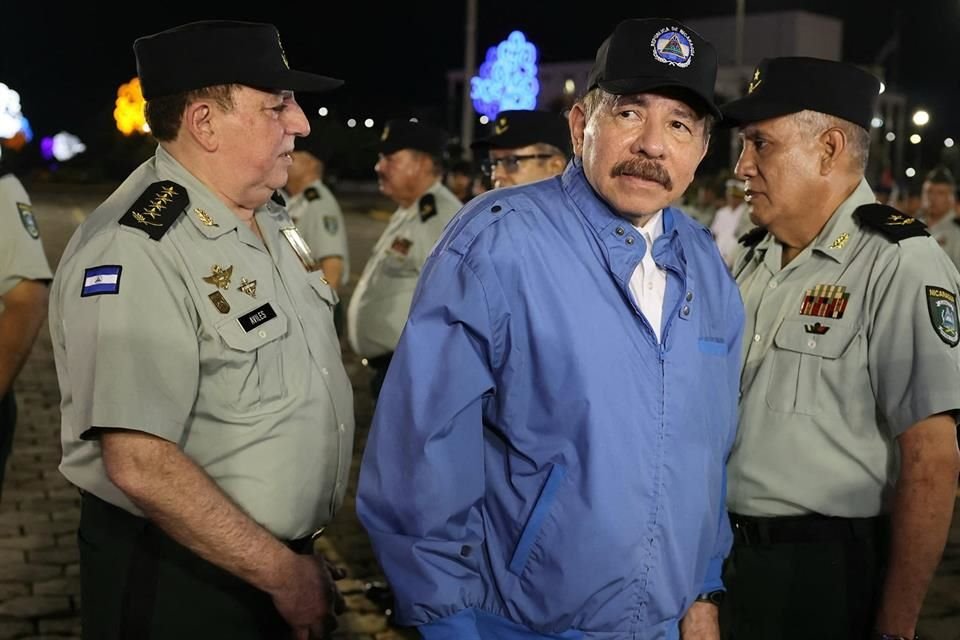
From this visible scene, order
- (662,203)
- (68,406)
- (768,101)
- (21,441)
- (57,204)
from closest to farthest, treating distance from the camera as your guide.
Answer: (662,203) → (68,406) → (768,101) → (21,441) → (57,204)

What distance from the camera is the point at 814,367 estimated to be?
3.08 meters

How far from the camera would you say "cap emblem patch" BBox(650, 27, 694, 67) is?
7.86ft

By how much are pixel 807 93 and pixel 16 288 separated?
2865 millimetres

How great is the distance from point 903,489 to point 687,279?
39.4 inches

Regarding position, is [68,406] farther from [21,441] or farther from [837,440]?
[21,441]

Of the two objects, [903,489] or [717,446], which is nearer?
[717,446]

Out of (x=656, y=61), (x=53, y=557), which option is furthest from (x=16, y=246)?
(x=656, y=61)

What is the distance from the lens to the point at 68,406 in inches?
107

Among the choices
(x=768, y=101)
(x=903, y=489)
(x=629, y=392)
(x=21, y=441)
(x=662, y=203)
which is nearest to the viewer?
(x=629, y=392)

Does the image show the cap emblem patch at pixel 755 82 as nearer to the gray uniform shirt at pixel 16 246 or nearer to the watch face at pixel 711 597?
the watch face at pixel 711 597

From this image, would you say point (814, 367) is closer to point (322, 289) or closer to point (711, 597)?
point (711, 597)

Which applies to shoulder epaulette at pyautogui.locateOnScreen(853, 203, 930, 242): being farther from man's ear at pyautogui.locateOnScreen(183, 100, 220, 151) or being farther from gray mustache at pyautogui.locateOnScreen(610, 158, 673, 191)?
man's ear at pyautogui.locateOnScreen(183, 100, 220, 151)

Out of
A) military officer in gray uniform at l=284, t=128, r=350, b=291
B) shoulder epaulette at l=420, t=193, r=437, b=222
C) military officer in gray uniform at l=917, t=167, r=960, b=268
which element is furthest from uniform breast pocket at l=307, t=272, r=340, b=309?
military officer in gray uniform at l=917, t=167, r=960, b=268

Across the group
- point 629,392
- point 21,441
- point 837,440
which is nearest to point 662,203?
point 629,392
